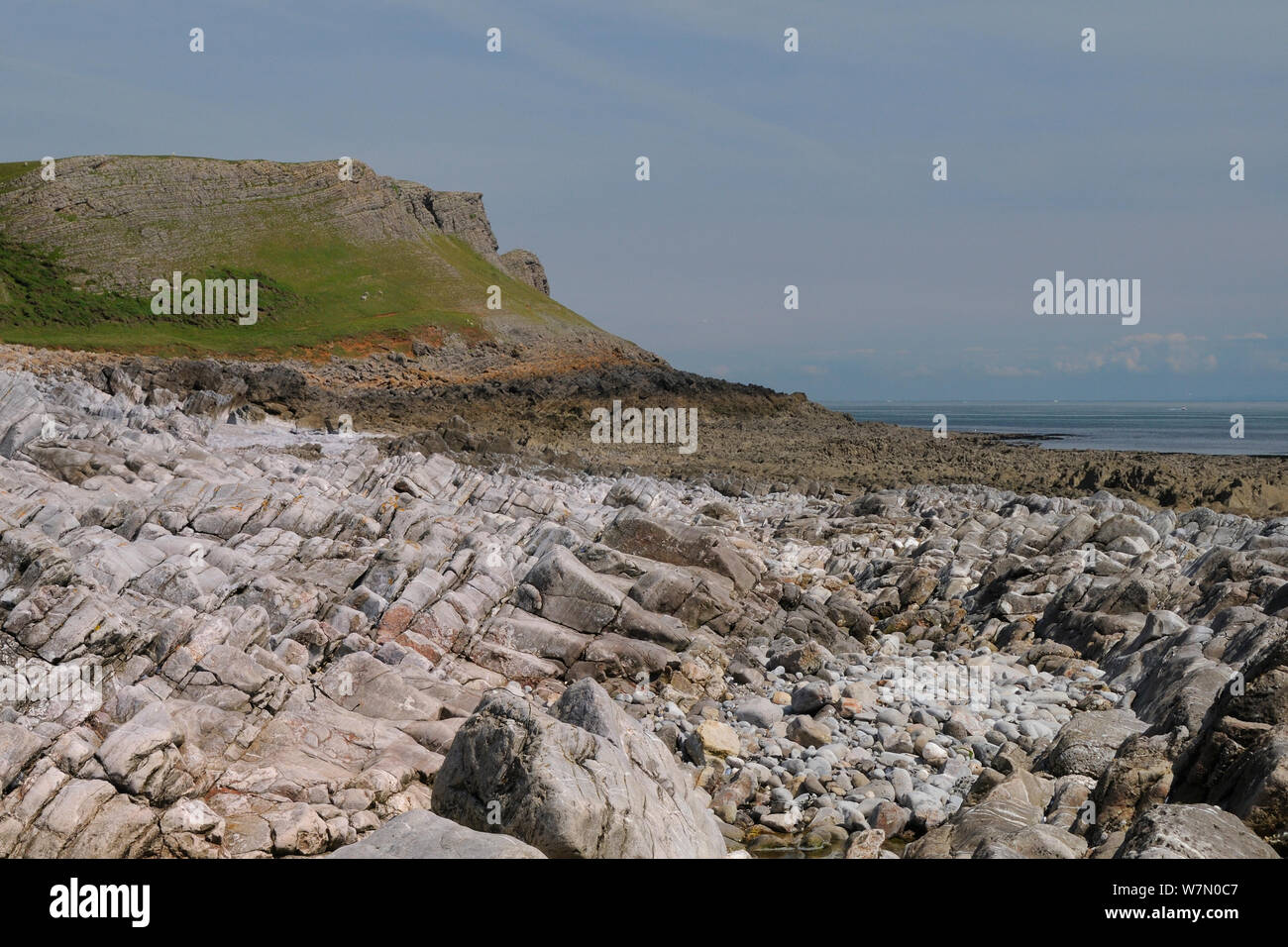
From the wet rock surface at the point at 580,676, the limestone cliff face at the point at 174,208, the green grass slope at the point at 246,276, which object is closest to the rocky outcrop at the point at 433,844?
the wet rock surface at the point at 580,676

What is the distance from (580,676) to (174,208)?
109 meters

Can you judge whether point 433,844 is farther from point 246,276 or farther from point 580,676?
point 246,276

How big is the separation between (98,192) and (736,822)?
377 ft

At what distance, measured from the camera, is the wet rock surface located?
8570mm

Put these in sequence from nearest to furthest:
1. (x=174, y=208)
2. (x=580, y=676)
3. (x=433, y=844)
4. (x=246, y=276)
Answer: (x=433, y=844)
(x=580, y=676)
(x=246, y=276)
(x=174, y=208)

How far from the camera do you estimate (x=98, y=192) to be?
103 meters

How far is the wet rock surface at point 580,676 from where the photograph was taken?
857 cm

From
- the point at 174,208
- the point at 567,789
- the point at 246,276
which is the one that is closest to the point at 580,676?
the point at 567,789

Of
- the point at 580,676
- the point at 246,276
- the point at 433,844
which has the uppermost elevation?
the point at 246,276

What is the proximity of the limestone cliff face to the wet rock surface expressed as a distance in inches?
3302

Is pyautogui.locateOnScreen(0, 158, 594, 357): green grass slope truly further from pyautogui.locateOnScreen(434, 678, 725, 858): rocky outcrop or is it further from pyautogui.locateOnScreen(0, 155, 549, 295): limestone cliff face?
pyautogui.locateOnScreen(434, 678, 725, 858): rocky outcrop

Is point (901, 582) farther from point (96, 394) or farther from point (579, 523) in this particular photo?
point (96, 394)

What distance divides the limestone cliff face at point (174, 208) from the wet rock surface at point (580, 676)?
83873 millimetres

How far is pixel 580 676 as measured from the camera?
1541 centimetres
